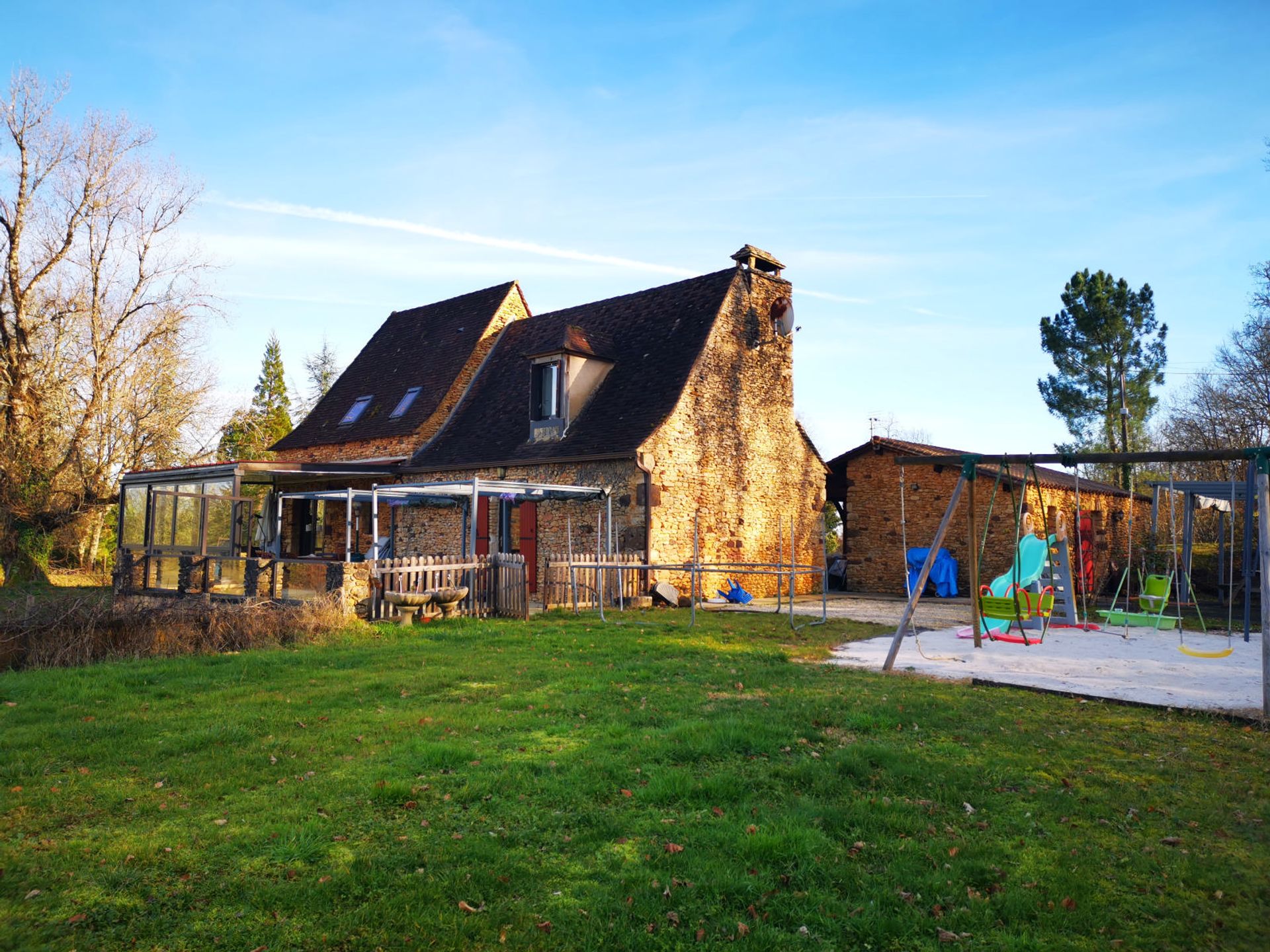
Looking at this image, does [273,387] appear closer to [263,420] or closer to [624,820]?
[263,420]

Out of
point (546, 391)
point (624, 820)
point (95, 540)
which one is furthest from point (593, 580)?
point (95, 540)

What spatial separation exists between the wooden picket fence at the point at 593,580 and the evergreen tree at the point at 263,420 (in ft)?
59.1

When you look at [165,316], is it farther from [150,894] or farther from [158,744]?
[150,894]

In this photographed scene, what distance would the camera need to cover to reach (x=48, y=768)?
556 centimetres

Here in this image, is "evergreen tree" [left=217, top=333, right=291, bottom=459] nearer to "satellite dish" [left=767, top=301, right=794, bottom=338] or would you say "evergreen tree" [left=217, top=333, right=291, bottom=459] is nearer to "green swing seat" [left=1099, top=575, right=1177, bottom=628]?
"satellite dish" [left=767, top=301, right=794, bottom=338]

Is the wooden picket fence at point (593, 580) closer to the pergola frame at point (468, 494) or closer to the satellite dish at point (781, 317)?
the pergola frame at point (468, 494)

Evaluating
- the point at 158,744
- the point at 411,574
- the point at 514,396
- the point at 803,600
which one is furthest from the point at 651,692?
the point at 514,396

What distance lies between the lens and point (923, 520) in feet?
70.3

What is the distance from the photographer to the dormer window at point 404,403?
24.1 meters

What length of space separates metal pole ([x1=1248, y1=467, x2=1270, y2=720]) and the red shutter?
15936mm

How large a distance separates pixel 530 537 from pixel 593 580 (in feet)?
12.1

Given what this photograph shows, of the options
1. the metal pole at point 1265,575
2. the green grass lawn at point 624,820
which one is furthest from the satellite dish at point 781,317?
the green grass lawn at point 624,820

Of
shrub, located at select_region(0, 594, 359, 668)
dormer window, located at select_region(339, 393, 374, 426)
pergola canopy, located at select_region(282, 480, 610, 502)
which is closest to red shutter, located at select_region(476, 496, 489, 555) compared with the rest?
pergola canopy, located at select_region(282, 480, 610, 502)

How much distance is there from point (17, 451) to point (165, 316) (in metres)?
6.42
